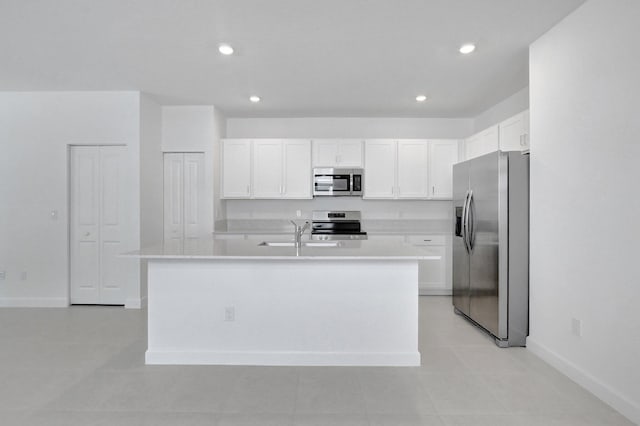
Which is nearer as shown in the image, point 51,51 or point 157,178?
point 51,51

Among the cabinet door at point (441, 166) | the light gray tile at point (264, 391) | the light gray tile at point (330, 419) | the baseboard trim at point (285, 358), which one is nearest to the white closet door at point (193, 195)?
the baseboard trim at point (285, 358)

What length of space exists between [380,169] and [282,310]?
311cm

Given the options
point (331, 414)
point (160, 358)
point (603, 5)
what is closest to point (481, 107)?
point (603, 5)

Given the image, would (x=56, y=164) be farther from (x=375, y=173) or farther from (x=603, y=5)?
(x=603, y=5)

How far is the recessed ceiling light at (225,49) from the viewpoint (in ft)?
10.5

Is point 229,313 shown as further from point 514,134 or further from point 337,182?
point 514,134

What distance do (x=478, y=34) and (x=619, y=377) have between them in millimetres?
2639

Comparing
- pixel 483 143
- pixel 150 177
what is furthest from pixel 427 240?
pixel 150 177

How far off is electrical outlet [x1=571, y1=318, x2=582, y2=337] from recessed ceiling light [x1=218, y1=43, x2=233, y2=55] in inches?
139

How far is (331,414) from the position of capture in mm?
2189

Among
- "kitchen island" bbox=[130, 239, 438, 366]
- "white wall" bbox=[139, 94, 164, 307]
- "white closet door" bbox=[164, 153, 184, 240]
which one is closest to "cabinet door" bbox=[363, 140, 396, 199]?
"kitchen island" bbox=[130, 239, 438, 366]

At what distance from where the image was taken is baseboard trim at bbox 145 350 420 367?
9.46 feet

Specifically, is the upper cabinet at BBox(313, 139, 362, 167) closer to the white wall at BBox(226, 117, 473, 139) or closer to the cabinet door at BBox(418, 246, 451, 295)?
the white wall at BBox(226, 117, 473, 139)

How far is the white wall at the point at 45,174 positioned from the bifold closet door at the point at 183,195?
68 centimetres
